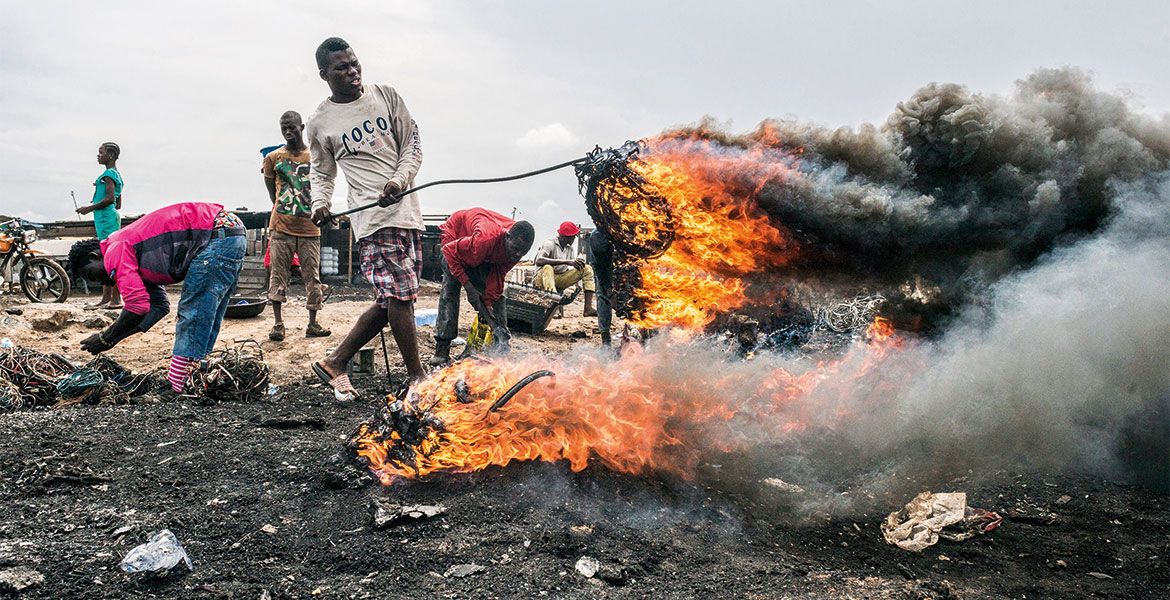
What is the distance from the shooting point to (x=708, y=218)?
460 centimetres

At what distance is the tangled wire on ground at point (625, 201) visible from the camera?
4.44m

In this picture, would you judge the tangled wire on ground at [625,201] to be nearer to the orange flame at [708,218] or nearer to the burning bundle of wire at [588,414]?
the orange flame at [708,218]

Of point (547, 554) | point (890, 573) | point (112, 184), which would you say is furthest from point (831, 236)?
point (112, 184)

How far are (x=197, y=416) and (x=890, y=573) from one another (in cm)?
456

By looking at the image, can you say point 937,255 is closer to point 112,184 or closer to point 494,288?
point 494,288

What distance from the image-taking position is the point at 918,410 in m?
4.57

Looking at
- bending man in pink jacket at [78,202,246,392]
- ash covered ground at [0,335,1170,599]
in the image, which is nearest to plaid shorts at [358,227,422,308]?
ash covered ground at [0,335,1170,599]

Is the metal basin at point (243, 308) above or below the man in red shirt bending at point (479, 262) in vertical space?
below

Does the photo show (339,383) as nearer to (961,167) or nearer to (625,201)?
(625,201)

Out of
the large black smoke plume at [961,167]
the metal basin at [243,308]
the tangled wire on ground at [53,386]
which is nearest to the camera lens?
the large black smoke plume at [961,167]

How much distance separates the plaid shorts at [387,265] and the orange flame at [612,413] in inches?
41.3

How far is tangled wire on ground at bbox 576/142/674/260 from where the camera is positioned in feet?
14.6

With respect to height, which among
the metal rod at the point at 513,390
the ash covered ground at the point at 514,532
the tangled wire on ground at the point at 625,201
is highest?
the tangled wire on ground at the point at 625,201

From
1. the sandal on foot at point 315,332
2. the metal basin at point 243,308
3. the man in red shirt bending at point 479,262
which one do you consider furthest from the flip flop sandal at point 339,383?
the metal basin at point 243,308
